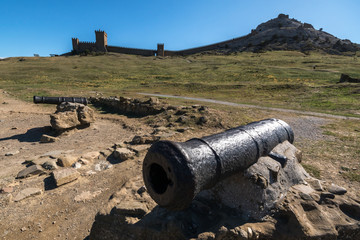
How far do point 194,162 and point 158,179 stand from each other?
0.73 m

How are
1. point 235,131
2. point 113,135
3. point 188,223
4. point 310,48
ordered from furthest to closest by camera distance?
point 310,48
point 113,135
point 235,131
point 188,223

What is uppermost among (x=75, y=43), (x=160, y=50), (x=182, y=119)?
(x=75, y=43)

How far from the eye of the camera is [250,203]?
3.26m

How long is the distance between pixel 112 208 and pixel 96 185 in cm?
208

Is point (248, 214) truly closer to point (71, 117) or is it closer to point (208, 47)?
point (71, 117)

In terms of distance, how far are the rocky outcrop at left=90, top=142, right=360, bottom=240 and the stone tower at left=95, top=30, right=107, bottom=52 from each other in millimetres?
94795

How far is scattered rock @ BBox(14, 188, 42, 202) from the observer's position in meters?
4.78

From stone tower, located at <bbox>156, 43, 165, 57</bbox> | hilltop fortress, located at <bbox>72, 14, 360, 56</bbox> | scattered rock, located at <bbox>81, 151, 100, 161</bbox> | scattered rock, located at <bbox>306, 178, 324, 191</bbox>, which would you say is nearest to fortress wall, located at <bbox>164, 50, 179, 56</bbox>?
hilltop fortress, located at <bbox>72, 14, 360, 56</bbox>

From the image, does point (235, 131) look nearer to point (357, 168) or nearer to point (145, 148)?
point (145, 148)

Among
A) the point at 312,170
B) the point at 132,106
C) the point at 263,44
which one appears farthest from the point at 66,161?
the point at 263,44

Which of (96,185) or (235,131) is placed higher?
(235,131)

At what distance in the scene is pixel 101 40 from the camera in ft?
284

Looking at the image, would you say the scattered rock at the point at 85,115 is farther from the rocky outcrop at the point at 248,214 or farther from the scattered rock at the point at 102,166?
the rocky outcrop at the point at 248,214

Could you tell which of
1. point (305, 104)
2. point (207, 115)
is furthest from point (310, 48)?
point (207, 115)
